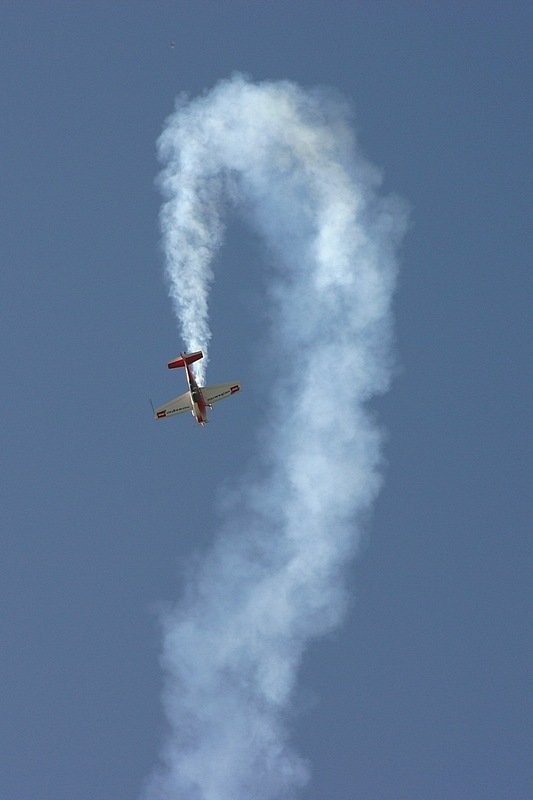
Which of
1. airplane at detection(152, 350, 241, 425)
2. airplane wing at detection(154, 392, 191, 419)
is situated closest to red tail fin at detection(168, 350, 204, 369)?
airplane at detection(152, 350, 241, 425)

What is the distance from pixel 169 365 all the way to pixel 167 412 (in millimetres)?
6781

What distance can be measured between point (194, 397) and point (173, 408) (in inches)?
129

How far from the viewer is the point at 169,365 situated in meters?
101

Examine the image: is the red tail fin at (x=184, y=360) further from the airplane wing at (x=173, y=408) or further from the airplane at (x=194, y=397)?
the airplane wing at (x=173, y=408)

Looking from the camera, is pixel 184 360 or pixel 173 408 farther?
pixel 173 408

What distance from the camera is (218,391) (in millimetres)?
105750

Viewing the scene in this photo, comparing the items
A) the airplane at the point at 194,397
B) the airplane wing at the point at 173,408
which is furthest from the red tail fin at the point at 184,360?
the airplane wing at the point at 173,408

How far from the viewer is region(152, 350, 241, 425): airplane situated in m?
102

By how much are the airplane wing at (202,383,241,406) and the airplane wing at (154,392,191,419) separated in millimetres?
1552

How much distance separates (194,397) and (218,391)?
7.98 feet

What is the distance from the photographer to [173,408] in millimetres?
106688

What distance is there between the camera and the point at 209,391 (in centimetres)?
10550

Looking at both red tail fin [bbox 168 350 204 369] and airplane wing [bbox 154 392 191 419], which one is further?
airplane wing [bbox 154 392 191 419]

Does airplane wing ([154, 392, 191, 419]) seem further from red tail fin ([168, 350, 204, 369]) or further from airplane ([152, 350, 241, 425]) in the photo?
red tail fin ([168, 350, 204, 369])
